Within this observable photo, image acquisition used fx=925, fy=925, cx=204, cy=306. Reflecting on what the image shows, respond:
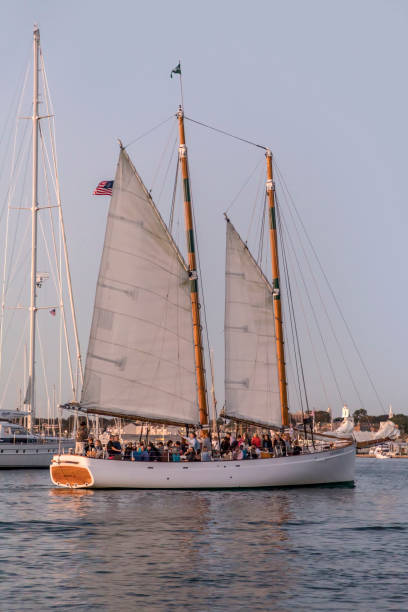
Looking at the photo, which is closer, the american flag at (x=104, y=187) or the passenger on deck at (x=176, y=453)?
the passenger on deck at (x=176, y=453)

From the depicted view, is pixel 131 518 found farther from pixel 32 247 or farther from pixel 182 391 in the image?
pixel 32 247

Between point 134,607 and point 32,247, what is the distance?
64769 mm

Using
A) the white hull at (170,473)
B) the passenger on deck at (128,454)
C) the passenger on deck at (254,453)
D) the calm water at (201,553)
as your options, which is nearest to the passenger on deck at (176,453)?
the white hull at (170,473)

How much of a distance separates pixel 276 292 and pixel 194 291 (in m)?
7.40

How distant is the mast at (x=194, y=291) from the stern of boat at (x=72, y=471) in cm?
816

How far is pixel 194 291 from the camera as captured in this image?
194 feet

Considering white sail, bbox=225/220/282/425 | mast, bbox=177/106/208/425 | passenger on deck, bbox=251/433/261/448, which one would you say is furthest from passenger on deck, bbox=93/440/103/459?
white sail, bbox=225/220/282/425

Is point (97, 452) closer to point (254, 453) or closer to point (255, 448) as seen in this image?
point (254, 453)

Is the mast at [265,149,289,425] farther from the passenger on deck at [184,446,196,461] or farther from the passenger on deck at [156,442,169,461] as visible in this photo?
the passenger on deck at [156,442,169,461]

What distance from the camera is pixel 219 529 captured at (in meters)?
36.4

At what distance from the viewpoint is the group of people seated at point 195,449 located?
53.2 metres

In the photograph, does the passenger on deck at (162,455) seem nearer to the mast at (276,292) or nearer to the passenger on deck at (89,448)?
the passenger on deck at (89,448)

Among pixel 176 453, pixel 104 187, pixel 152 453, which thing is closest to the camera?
pixel 152 453

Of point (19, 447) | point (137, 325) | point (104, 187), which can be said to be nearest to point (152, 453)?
point (137, 325)
